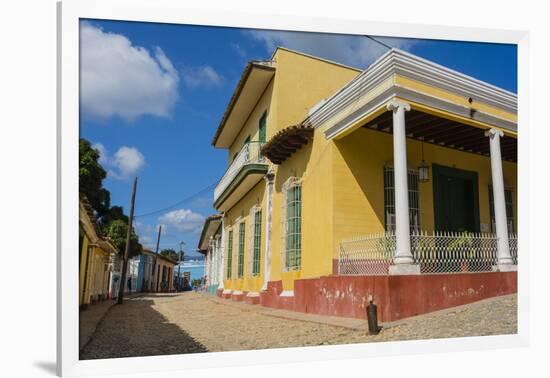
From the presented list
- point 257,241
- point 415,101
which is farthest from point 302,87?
point 257,241

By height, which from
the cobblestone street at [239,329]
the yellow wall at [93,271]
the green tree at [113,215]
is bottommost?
the cobblestone street at [239,329]

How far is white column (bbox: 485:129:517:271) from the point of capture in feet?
20.5

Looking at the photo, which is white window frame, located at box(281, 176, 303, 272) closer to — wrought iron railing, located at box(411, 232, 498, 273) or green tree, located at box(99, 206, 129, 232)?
wrought iron railing, located at box(411, 232, 498, 273)

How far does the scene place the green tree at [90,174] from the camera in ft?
13.6

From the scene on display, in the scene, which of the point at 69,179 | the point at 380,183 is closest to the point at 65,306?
the point at 69,179

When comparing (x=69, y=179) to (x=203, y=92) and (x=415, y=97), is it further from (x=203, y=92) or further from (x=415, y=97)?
(x=415, y=97)

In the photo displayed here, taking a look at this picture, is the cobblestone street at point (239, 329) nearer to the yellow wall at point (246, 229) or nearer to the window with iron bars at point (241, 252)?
the yellow wall at point (246, 229)

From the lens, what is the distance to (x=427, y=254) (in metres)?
5.74

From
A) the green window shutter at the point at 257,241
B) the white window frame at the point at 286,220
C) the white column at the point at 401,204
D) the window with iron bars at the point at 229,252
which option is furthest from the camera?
the window with iron bars at the point at 229,252

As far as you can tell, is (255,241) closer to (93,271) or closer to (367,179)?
(367,179)

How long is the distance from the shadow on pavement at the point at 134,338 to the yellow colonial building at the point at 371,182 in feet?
6.34

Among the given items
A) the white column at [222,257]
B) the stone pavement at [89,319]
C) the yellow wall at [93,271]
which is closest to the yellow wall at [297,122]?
the white column at [222,257]

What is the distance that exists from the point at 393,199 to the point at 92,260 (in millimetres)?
4336
